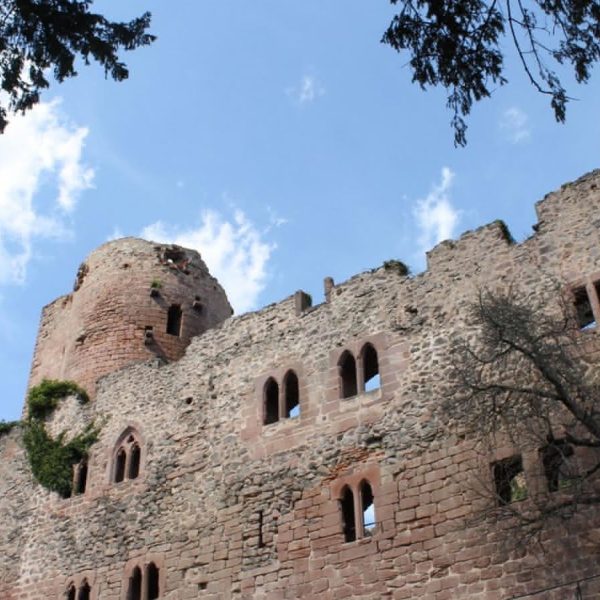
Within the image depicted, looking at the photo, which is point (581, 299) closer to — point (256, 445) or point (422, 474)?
point (422, 474)

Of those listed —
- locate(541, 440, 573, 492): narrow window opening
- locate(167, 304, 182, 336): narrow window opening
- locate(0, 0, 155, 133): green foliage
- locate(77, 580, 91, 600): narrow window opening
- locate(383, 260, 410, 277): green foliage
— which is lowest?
locate(541, 440, 573, 492): narrow window opening

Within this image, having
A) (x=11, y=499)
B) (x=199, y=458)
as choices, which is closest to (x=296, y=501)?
(x=199, y=458)

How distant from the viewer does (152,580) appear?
16172 millimetres

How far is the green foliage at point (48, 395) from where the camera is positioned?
66.6ft

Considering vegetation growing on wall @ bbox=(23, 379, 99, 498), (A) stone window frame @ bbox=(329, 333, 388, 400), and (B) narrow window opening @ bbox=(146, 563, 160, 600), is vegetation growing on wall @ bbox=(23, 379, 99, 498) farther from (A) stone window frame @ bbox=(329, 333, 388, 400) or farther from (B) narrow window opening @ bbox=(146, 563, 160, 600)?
(A) stone window frame @ bbox=(329, 333, 388, 400)

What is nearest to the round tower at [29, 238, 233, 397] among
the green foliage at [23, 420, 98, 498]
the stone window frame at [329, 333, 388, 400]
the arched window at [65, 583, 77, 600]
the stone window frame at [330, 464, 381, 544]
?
the green foliage at [23, 420, 98, 498]

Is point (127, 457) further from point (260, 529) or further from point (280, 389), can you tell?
point (260, 529)

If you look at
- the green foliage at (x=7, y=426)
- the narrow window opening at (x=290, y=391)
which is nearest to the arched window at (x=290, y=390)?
the narrow window opening at (x=290, y=391)

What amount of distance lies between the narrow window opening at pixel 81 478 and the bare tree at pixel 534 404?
8.24 meters

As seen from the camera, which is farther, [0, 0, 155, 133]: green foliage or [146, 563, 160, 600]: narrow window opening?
[146, 563, 160, 600]: narrow window opening

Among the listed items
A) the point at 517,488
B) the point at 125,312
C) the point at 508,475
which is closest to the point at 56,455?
the point at 125,312

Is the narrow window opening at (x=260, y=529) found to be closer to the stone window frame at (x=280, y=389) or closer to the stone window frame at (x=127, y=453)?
the stone window frame at (x=280, y=389)

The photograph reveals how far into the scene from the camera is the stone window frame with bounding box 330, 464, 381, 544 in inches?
546

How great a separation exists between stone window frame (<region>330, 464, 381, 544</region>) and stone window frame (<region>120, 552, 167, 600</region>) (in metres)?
3.48
